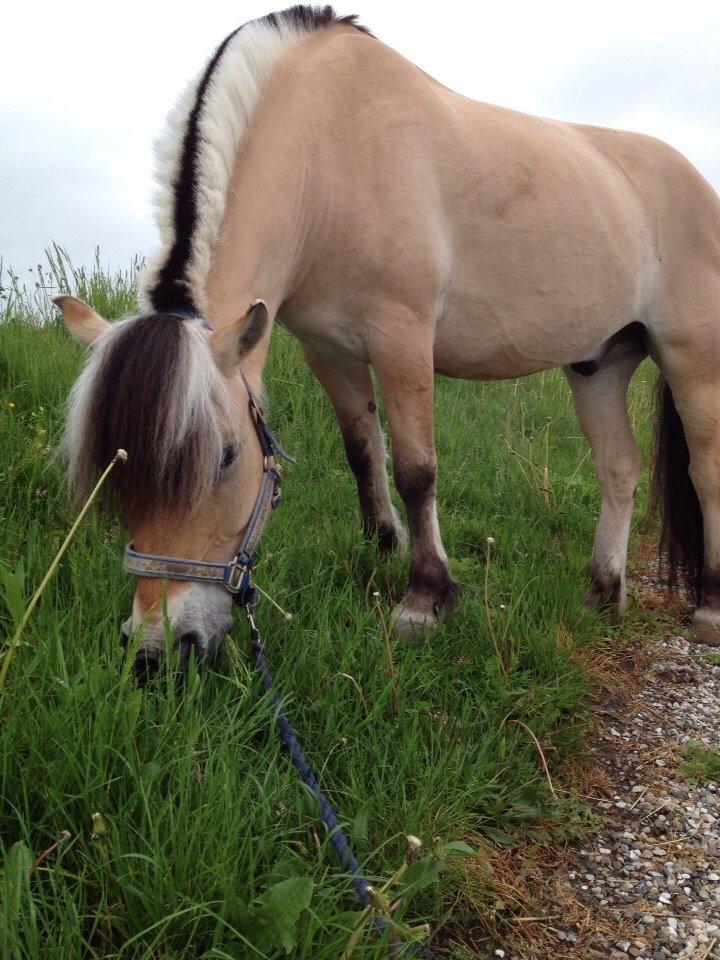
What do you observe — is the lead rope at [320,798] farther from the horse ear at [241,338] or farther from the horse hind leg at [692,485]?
the horse hind leg at [692,485]

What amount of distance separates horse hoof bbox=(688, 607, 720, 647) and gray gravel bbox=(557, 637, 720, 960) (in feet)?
1.84

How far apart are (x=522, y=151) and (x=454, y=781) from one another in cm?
276

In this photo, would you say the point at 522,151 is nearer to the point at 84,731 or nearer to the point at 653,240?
the point at 653,240

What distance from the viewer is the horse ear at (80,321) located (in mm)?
2383

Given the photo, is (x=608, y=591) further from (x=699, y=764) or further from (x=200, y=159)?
(x=200, y=159)

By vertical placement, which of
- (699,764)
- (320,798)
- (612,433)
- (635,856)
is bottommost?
(635,856)

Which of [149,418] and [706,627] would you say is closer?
[149,418]

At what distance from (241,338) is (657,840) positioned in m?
2.01

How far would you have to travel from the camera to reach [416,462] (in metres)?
3.23

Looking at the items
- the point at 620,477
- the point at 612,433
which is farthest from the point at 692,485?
the point at 612,433

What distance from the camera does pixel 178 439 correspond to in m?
2.05

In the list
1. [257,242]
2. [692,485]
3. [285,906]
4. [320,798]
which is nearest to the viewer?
[285,906]

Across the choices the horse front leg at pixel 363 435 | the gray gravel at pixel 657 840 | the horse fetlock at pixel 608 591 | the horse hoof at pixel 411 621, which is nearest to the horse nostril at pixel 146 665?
the horse hoof at pixel 411 621

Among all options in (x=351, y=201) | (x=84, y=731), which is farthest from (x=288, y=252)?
(x=84, y=731)
